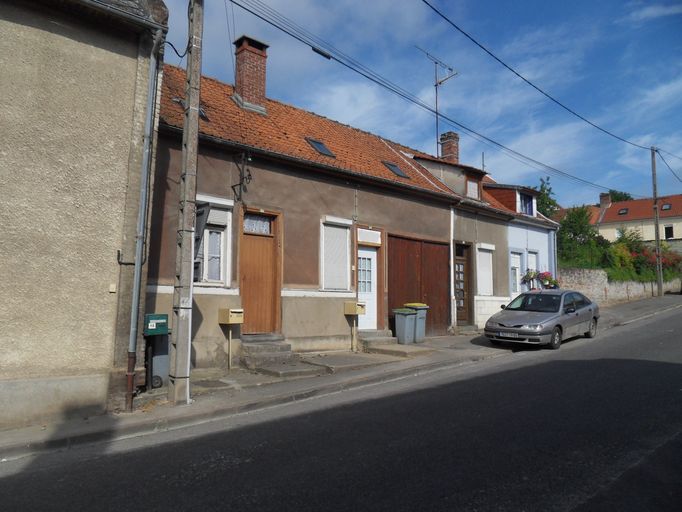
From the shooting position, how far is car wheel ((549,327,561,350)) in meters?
13.1

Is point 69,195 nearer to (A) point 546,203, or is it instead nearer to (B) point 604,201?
(A) point 546,203

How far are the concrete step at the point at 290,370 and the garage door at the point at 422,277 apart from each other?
4.80 meters

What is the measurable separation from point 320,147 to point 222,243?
4.41 meters

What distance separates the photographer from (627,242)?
3366 centimetres

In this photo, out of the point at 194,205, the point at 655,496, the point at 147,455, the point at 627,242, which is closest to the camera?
the point at 655,496

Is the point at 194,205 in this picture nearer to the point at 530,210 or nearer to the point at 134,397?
the point at 134,397

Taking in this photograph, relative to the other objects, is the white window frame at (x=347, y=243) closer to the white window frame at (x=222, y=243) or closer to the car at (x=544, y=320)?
the white window frame at (x=222, y=243)

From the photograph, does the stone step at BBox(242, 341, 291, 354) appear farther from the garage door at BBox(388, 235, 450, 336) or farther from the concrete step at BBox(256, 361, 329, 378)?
the garage door at BBox(388, 235, 450, 336)

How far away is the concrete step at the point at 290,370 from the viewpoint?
9.72 m

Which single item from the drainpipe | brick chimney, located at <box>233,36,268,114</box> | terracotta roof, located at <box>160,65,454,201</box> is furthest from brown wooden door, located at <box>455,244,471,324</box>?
the drainpipe

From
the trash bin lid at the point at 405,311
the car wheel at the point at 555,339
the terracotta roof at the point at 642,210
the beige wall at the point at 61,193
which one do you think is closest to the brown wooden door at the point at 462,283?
the trash bin lid at the point at 405,311

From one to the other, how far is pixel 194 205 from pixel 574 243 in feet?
107

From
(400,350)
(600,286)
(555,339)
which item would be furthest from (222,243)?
(600,286)

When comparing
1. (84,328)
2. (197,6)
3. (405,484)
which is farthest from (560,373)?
(197,6)
